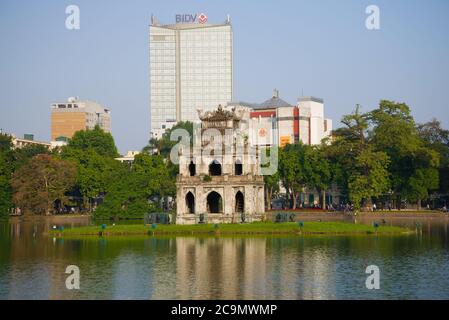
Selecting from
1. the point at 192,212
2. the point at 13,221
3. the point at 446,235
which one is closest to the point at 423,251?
the point at 446,235

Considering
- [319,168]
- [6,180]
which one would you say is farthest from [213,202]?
[6,180]

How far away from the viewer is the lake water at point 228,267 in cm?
4703

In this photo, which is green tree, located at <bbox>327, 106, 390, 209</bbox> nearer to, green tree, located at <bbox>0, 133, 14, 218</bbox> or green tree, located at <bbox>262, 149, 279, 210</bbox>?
green tree, located at <bbox>262, 149, 279, 210</bbox>

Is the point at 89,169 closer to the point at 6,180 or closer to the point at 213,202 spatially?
the point at 6,180

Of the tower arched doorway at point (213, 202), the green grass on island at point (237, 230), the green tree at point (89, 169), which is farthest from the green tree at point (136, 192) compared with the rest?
the green grass on island at point (237, 230)

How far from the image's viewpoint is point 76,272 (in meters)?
54.4

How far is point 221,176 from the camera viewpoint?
285 feet

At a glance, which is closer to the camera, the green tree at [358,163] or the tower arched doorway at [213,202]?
the tower arched doorway at [213,202]

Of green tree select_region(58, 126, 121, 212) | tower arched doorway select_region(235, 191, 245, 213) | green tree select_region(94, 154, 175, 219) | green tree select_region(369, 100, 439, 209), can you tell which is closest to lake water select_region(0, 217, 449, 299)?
tower arched doorway select_region(235, 191, 245, 213)

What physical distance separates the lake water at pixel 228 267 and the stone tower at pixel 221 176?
1062 centimetres

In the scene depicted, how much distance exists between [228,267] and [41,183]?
2995 inches

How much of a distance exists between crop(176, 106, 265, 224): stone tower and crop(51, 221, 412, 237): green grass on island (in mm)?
3959

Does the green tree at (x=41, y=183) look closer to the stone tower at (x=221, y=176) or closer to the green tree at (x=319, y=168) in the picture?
the green tree at (x=319, y=168)

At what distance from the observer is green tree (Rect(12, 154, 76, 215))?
125812 millimetres
